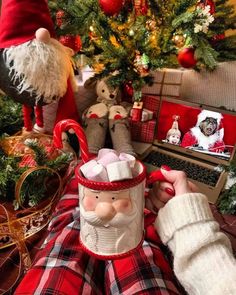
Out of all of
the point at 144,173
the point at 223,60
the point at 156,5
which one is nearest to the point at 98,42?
the point at 156,5

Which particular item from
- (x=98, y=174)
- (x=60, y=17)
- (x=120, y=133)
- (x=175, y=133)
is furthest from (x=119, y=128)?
(x=98, y=174)

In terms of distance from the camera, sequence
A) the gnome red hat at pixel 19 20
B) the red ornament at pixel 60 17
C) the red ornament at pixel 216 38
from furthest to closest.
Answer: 1. the red ornament at pixel 216 38
2. the red ornament at pixel 60 17
3. the gnome red hat at pixel 19 20

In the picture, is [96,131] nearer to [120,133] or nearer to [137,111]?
[120,133]

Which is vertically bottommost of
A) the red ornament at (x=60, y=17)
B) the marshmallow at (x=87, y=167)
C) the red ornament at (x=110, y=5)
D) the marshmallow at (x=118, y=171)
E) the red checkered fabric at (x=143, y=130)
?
the red checkered fabric at (x=143, y=130)

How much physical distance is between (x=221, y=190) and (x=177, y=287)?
52 centimetres

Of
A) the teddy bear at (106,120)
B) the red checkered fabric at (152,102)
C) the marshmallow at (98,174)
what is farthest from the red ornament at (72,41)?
the marshmallow at (98,174)

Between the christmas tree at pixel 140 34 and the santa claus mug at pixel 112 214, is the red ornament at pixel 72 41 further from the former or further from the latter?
the santa claus mug at pixel 112 214

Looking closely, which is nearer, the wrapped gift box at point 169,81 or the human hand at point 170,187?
the human hand at point 170,187

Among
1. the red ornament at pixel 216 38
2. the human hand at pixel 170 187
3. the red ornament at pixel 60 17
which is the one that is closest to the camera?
the human hand at pixel 170 187

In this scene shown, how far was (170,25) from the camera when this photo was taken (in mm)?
1082

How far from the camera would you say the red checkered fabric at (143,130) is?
1.26 meters

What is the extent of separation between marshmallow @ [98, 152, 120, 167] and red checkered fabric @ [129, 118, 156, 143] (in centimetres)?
79

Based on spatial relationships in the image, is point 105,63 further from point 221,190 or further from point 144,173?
point 144,173

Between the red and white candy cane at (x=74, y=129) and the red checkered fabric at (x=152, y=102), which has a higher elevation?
the red and white candy cane at (x=74, y=129)
